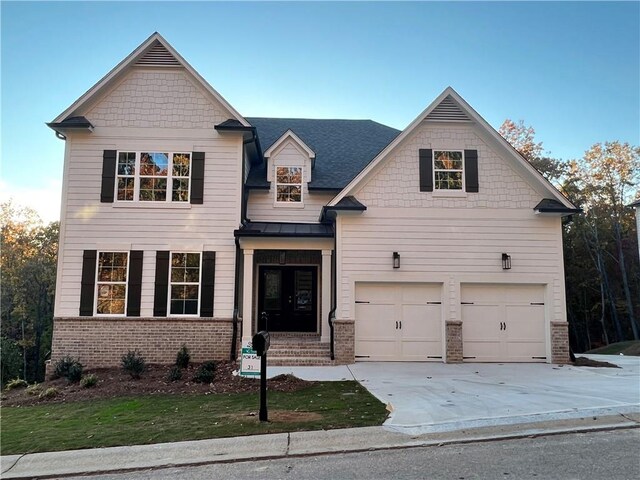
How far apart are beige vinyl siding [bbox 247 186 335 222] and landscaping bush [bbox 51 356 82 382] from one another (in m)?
6.46

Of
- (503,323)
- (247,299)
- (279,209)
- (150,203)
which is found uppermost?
(279,209)

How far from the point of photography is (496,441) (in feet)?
18.1

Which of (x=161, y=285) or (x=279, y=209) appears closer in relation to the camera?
(x=161, y=285)

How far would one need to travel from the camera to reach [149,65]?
44.2ft

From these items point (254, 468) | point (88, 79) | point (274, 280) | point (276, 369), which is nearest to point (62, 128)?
point (88, 79)

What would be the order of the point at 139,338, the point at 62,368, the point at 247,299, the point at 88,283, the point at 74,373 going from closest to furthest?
the point at 74,373
the point at 62,368
the point at 139,338
the point at 88,283
the point at 247,299

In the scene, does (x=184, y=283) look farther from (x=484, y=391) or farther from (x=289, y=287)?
(x=484, y=391)

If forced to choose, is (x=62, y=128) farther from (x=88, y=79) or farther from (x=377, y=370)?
(x=377, y=370)

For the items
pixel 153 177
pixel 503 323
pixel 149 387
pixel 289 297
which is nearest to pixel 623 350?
pixel 503 323

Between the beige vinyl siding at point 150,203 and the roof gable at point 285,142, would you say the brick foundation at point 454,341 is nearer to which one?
the beige vinyl siding at point 150,203

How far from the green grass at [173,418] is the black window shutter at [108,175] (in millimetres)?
6387

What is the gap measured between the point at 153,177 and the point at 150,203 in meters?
0.81

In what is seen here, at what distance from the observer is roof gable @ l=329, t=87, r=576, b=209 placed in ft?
41.2

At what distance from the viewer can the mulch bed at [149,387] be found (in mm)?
8805
